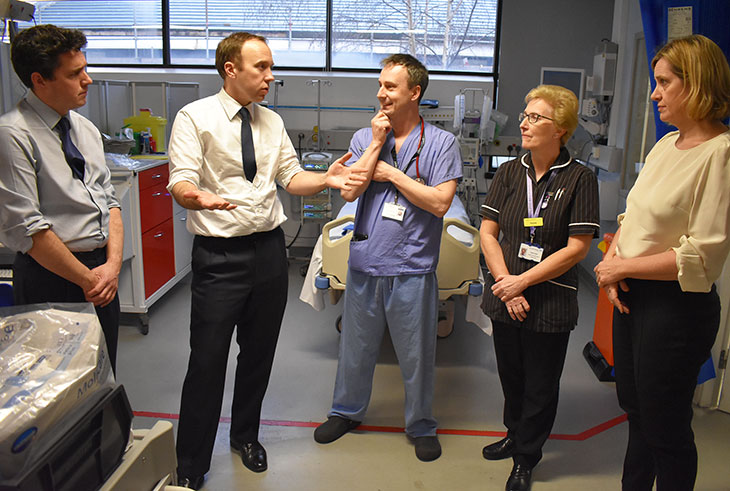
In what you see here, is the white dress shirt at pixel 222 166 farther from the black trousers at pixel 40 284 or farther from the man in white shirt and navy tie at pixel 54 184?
the black trousers at pixel 40 284

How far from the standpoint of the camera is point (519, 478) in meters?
2.39

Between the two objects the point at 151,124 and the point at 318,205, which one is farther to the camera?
the point at 318,205

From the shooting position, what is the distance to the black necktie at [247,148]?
221 centimetres

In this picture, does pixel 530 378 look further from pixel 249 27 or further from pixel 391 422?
pixel 249 27

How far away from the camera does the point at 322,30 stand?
5973mm

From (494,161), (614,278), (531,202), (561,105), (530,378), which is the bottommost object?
(530,378)

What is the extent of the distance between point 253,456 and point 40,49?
165 centimetres

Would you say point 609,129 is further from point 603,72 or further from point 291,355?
point 291,355

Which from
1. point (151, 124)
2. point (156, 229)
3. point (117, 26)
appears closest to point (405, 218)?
point (156, 229)

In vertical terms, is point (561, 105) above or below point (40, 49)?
below

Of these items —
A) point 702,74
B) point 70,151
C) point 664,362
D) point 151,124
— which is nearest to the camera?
point 702,74

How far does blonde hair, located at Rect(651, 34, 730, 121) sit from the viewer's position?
5.44 ft

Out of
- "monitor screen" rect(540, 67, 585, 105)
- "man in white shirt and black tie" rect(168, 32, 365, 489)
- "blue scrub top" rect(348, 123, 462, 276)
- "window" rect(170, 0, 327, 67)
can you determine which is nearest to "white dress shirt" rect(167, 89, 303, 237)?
"man in white shirt and black tie" rect(168, 32, 365, 489)

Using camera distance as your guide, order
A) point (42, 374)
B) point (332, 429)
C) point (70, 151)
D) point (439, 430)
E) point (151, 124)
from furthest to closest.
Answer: point (151, 124), point (439, 430), point (332, 429), point (70, 151), point (42, 374)
